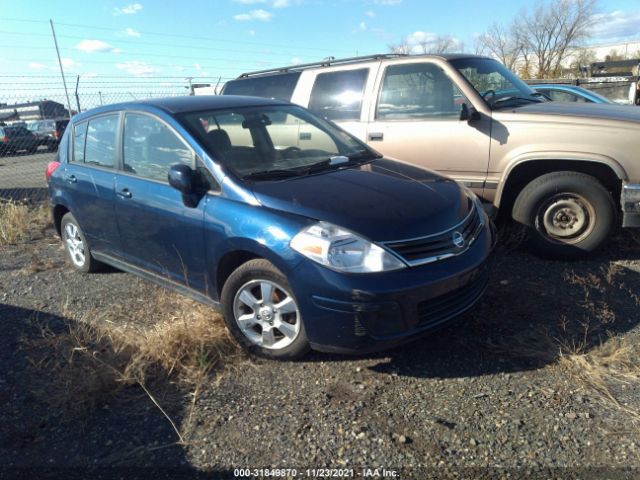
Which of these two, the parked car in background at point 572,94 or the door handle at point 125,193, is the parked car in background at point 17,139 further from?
the parked car in background at point 572,94

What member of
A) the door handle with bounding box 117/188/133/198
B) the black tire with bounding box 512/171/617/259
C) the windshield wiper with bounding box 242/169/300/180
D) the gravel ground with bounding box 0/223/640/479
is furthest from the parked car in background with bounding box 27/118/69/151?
the black tire with bounding box 512/171/617/259

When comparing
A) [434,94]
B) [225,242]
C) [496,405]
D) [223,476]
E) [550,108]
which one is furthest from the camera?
[434,94]

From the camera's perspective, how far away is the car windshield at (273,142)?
3596 millimetres

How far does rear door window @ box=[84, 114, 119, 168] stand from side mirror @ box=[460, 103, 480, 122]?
10.4ft

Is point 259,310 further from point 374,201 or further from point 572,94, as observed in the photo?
point 572,94

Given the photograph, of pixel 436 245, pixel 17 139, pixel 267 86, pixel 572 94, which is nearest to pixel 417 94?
pixel 267 86

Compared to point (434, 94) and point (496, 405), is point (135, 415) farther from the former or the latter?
point (434, 94)

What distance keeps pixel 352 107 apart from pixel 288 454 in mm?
4059

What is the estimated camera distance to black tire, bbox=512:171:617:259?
4.51 meters

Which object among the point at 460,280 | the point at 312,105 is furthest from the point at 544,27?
the point at 460,280

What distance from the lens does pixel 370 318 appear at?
2828 mm

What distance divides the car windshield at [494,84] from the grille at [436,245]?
2.16 metres

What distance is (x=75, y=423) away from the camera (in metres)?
2.88

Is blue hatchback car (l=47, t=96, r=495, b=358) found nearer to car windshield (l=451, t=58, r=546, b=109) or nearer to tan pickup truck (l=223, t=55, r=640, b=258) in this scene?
tan pickup truck (l=223, t=55, r=640, b=258)
